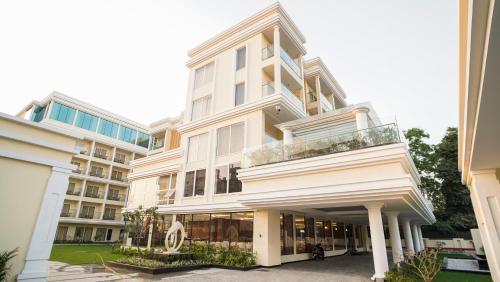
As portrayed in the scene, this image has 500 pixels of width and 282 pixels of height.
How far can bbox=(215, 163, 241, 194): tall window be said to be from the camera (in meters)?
16.3

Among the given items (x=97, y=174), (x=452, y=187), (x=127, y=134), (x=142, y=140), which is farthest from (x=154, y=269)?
(x=142, y=140)

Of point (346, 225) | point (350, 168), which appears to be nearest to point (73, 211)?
point (346, 225)

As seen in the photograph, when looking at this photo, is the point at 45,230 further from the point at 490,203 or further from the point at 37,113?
the point at 37,113

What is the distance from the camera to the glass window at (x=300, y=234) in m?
16.5

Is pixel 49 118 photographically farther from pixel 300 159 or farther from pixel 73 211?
pixel 300 159

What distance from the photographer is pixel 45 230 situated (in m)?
7.07

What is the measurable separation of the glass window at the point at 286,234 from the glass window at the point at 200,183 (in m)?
5.83

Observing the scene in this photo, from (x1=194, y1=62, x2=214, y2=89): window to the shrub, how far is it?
55.0 feet

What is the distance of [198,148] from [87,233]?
26.8 metres

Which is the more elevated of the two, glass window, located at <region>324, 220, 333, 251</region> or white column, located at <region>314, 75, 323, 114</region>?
white column, located at <region>314, 75, 323, 114</region>

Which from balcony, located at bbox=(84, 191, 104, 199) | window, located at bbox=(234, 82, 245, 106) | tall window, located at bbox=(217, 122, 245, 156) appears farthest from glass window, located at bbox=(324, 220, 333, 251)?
balcony, located at bbox=(84, 191, 104, 199)

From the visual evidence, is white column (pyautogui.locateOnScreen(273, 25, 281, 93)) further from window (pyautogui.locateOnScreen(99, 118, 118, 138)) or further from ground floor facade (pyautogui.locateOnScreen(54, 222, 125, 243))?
window (pyautogui.locateOnScreen(99, 118, 118, 138))

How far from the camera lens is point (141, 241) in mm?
20062

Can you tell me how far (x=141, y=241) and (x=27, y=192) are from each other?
48.4ft
